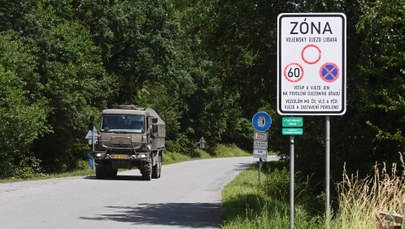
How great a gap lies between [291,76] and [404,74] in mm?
6067

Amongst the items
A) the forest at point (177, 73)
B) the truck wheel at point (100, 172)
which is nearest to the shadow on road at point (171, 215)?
the forest at point (177, 73)

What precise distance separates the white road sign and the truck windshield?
2197cm

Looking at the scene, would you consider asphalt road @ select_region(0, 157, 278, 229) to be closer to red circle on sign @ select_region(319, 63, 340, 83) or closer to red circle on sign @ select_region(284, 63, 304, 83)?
red circle on sign @ select_region(284, 63, 304, 83)

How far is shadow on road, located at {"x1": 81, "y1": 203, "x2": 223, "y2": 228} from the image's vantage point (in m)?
15.0

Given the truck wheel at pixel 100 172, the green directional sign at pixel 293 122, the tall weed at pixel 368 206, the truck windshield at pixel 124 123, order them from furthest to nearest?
the truck wheel at pixel 100 172
the truck windshield at pixel 124 123
the tall weed at pixel 368 206
the green directional sign at pixel 293 122

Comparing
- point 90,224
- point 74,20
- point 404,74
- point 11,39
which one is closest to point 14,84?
point 11,39

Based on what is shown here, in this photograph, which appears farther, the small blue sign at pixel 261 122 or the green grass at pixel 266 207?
the small blue sign at pixel 261 122

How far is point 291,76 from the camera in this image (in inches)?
328

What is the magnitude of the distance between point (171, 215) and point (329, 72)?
8.99 meters

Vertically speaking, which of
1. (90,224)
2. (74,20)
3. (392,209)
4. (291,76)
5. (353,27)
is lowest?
(90,224)

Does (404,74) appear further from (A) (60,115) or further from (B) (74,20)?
(B) (74,20)

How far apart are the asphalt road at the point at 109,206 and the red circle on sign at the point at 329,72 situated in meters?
6.72

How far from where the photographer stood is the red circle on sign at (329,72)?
8.34 meters

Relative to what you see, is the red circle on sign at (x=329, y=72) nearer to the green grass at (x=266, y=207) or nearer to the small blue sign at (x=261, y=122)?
the green grass at (x=266, y=207)
